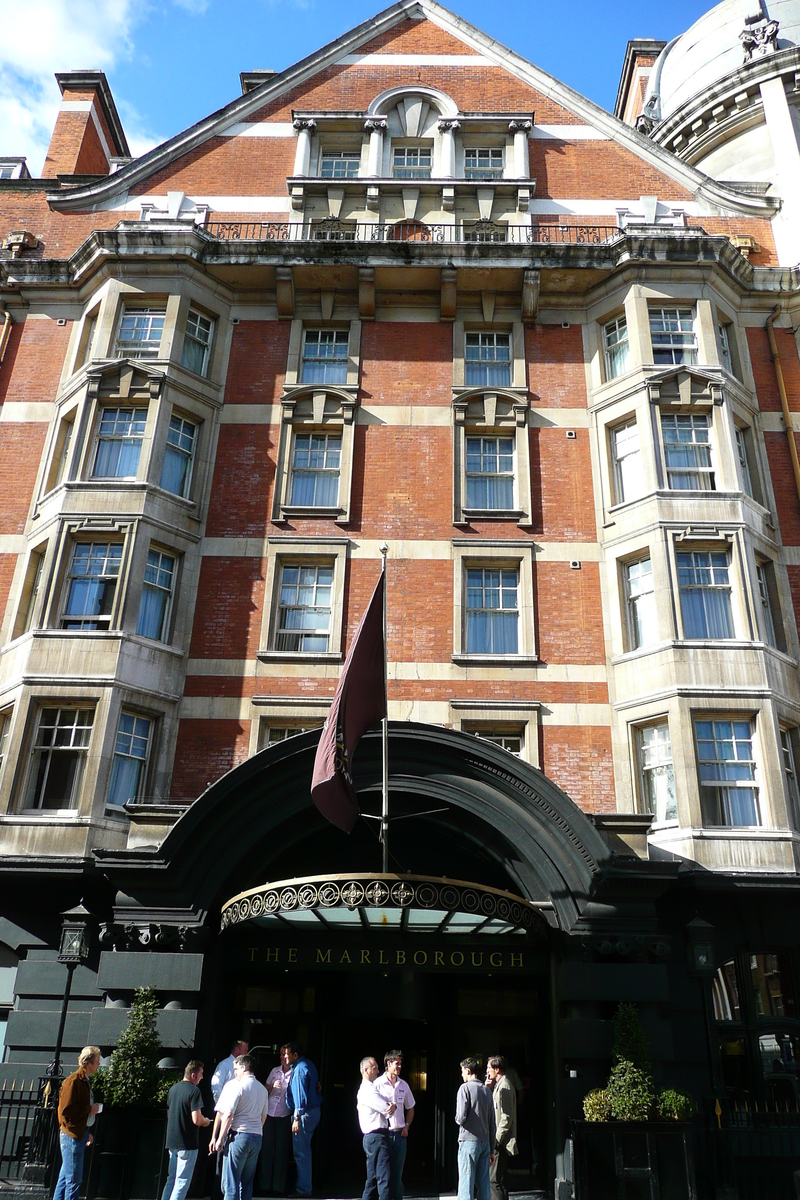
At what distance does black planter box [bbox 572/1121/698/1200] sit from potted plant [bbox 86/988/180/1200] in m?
5.61

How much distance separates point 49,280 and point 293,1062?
18.2 metres

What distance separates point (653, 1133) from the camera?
12992 millimetres

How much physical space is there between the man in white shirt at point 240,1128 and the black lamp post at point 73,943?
4620 millimetres

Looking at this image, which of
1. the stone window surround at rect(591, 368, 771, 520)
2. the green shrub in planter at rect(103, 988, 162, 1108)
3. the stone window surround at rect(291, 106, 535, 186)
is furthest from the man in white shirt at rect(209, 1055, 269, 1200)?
the stone window surround at rect(291, 106, 535, 186)

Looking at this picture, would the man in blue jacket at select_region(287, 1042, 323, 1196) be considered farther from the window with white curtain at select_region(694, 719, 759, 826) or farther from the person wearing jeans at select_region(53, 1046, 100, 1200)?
the window with white curtain at select_region(694, 719, 759, 826)

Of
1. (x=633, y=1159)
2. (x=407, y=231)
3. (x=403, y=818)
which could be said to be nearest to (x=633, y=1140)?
(x=633, y=1159)

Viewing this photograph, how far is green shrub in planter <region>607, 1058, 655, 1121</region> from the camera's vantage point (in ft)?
42.6

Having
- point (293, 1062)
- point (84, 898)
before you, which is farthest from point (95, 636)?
point (293, 1062)

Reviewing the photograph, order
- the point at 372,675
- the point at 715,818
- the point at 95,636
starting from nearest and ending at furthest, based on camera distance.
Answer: the point at 372,675 → the point at 715,818 → the point at 95,636

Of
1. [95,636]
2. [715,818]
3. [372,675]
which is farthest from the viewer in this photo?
[95,636]

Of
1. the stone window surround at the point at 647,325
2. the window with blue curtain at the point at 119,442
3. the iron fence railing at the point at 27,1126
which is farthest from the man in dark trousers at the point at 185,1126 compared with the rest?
the stone window surround at the point at 647,325

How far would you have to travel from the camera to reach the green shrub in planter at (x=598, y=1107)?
13.1 metres

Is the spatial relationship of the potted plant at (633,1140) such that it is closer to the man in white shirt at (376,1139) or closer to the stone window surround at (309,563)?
the man in white shirt at (376,1139)

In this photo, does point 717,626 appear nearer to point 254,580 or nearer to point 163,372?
point 254,580
